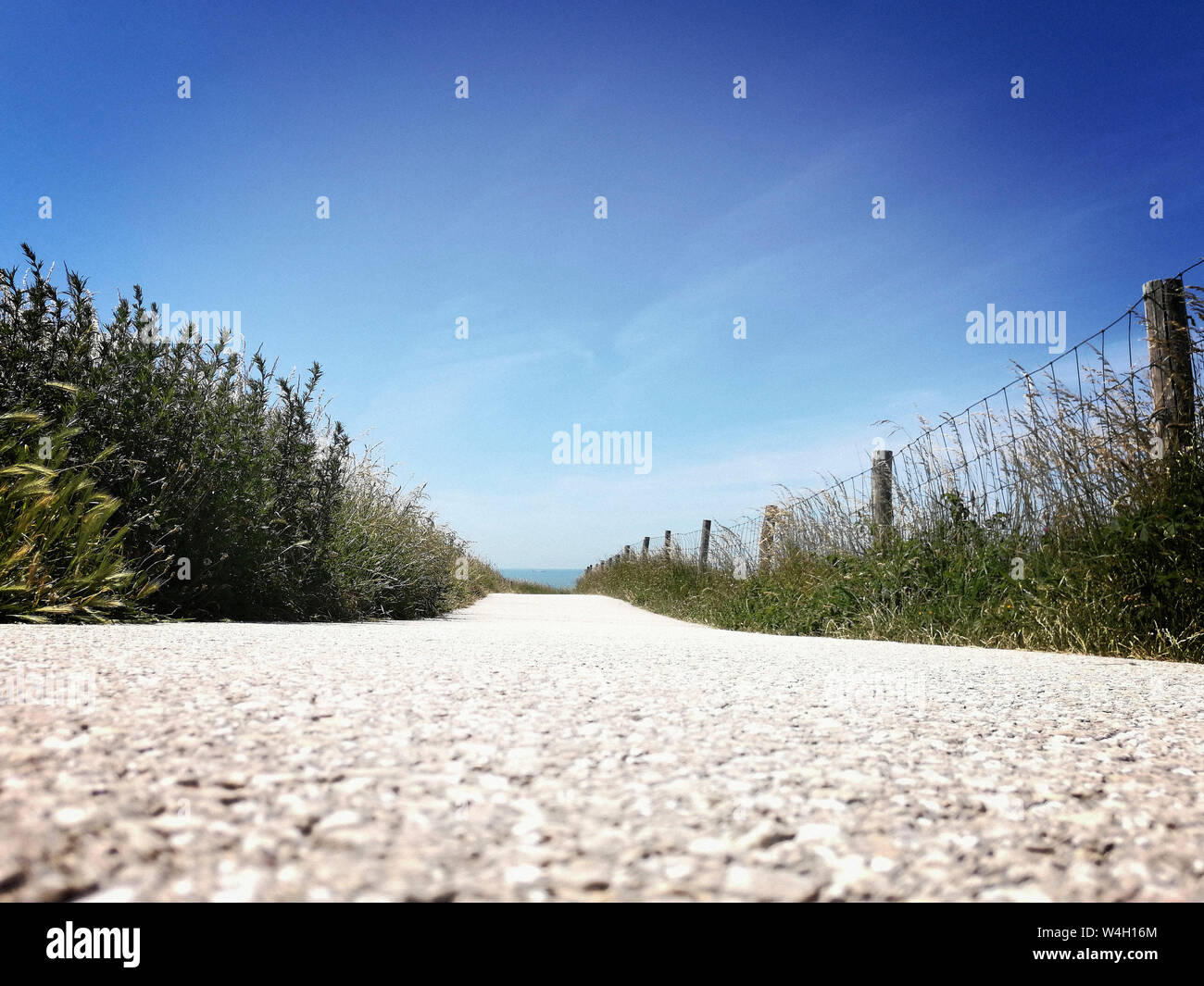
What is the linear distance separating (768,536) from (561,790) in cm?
858

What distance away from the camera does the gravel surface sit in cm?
96

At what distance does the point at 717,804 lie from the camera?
1213 mm

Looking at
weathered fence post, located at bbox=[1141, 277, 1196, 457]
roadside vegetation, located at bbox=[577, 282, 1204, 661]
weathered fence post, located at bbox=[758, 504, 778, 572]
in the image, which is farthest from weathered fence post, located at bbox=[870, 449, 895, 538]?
weathered fence post, located at bbox=[1141, 277, 1196, 457]

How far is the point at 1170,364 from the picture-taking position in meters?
4.37

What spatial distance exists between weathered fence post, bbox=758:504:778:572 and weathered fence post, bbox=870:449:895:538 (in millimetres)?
2133

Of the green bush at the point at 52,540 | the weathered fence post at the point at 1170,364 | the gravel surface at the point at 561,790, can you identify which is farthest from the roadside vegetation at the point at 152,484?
the weathered fence post at the point at 1170,364

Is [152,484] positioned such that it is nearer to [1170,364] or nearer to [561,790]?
[561,790]

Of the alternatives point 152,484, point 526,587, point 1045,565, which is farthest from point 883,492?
point 526,587

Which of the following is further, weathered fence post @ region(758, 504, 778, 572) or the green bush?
weathered fence post @ region(758, 504, 778, 572)

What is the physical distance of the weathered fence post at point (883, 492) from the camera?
6938 mm

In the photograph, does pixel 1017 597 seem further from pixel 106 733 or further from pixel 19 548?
pixel 19 548

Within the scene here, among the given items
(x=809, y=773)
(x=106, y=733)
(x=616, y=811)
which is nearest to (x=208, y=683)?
(x=106, y=733)

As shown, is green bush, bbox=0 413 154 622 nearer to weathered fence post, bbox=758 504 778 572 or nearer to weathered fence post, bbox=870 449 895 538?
weathered fence post, bbox=870 449 895 538
